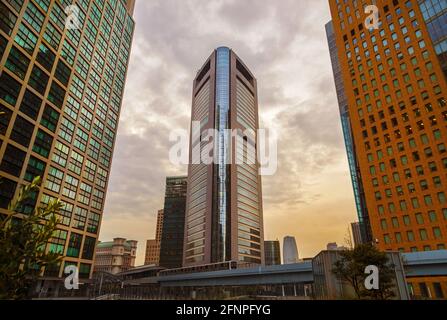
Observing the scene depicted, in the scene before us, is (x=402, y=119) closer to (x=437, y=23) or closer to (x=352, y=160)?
(x=437, y=23)

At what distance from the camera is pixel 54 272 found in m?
59.8

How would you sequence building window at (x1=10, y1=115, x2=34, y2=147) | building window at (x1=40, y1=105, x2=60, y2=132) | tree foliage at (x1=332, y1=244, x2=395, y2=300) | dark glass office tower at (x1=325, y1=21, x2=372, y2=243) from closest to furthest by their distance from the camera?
tree foliage at (x1=332, y1=244, x2=395, y2=300)
building window at (x1=10, y1=115, x2=34, y2=147)
building window at (x1=40, y1=105, x2=60, y2=132)
dark glass office tower at (x1=325, y1=21, x2=372, y2=243)

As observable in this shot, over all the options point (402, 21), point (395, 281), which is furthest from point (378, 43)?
point (395, 281)

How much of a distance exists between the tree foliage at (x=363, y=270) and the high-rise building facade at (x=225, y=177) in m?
99.4

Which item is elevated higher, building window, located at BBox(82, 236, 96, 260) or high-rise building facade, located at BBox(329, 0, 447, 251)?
high-rise building facade, located at BBox(329, 0, 447, 251)

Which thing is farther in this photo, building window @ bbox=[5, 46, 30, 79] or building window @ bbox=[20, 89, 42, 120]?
building window @ bbox=[20, 89, 42, 120]

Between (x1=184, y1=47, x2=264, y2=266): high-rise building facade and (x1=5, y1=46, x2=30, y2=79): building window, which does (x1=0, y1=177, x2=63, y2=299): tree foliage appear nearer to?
(x1=5, y1=46, x2=30, y2=79): building window

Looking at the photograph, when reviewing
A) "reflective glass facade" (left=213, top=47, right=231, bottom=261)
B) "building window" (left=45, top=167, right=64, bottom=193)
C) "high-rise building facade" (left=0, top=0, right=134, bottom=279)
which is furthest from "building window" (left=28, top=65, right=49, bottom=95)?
"reflective glass facade" (left=213, top=47, right=231, bottom=261)

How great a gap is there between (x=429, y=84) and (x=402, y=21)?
808 inches

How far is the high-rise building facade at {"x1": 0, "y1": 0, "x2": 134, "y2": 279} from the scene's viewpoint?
170ft

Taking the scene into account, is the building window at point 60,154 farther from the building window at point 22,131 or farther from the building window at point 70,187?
the building window at point 22,131

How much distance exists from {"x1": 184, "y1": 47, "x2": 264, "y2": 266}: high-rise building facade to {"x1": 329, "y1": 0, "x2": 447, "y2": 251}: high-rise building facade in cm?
7173
